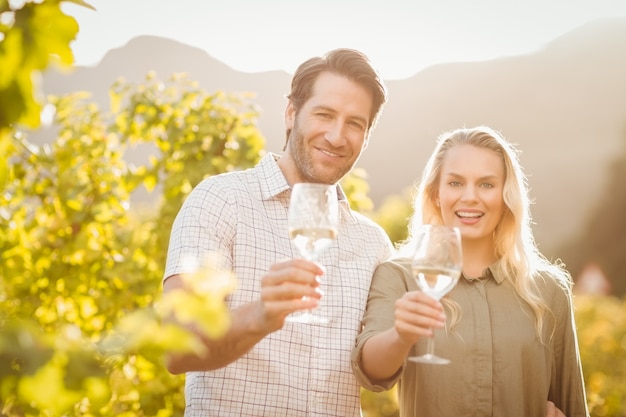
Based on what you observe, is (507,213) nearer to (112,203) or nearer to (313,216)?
(313,216)

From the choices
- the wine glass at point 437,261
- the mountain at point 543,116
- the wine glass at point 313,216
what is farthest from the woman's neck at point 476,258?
the mountain at point 543,116

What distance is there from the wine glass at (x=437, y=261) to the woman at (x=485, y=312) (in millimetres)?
507

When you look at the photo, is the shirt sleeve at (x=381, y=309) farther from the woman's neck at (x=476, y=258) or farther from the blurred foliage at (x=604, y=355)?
the blurred foliage at (x=604, y=355)

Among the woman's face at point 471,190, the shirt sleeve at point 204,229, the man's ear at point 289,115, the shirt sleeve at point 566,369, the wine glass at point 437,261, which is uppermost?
the man's ear at point 289,115

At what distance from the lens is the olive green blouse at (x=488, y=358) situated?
106 inches

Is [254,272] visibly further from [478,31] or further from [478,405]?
[478,31]

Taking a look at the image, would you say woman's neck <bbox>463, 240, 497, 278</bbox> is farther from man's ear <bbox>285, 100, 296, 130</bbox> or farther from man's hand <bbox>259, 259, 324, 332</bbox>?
man's hand <bbox>259, 259, 324, 332</bbox>

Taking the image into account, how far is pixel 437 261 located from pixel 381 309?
0.81 m

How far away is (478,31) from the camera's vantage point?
7910 millimetres

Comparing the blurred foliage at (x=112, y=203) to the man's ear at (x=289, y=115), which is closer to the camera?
the man's ear at (x=289, y=115)

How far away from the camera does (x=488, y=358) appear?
8.89 ft

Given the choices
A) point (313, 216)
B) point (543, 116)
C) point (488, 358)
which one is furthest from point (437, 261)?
→ point (543, 116)

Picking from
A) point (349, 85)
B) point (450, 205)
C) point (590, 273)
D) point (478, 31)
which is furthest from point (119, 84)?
point (590, 273)

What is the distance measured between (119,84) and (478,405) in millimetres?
3440
